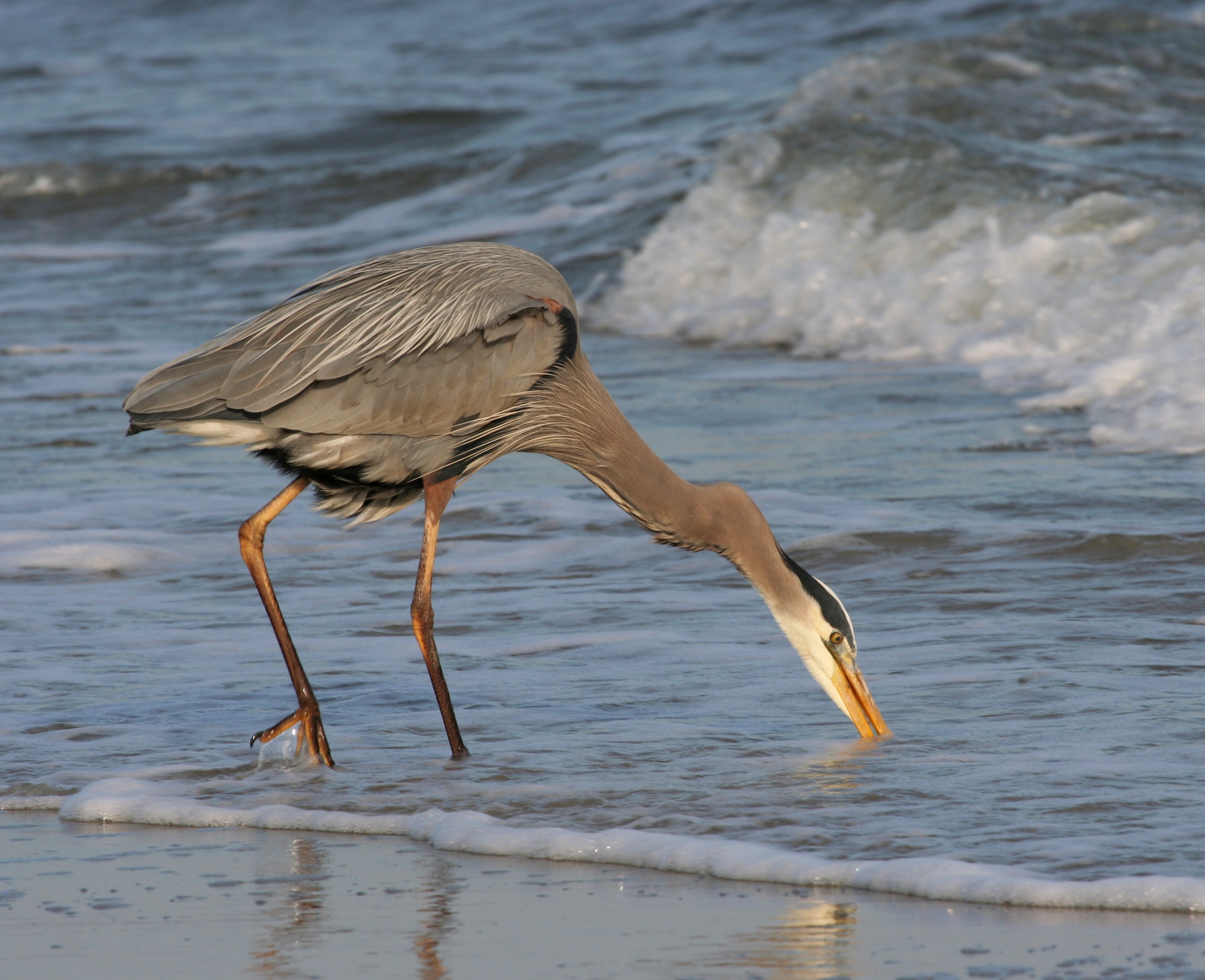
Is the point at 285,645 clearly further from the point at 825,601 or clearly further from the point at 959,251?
the point at 959,251

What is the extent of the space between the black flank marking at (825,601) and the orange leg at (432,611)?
949mm

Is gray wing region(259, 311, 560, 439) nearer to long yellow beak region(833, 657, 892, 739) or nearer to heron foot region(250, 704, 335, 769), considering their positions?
heron foot region(250, 704, 335, 769)

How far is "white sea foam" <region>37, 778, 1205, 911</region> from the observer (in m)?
3.21

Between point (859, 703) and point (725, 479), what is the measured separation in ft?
9.60

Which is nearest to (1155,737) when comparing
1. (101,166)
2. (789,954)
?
(789,954)

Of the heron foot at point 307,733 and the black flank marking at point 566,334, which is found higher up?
the black flank marking at point 566,334

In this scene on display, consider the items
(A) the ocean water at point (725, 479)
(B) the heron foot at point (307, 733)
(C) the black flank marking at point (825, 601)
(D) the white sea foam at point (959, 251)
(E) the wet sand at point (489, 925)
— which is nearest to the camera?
(E) the wet sand at point (489, 925)

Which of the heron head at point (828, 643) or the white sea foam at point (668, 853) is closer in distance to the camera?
the white sea foam at point (668, 853)

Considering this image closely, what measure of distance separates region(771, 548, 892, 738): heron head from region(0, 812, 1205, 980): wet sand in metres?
1.09

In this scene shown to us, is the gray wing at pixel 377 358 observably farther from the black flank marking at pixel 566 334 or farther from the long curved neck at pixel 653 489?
the long curved neck at pixel 653 489

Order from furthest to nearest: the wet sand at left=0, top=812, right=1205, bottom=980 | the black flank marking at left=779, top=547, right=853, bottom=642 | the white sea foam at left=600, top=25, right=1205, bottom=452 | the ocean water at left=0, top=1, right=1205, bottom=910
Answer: the white sea foam at left=600, top=25, right=1205, bottom=452 < the black flank marking at left=779, top=547, right=853, bottom=642 < the ocean water at left=0, top=1, right=1205, bottom=910 < the wet sand at left=0, top=812, right=1205, bottom=980

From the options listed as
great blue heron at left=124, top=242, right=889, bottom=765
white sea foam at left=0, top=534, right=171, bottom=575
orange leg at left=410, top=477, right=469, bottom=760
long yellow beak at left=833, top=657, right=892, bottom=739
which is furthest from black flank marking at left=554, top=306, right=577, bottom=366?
white sea foam at left=0, top=534, right=171, bottom=575

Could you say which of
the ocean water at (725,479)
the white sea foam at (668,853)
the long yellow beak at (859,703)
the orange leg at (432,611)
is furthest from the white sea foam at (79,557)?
the long yellow beak at (859,703)

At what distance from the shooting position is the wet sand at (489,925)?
300 cm
